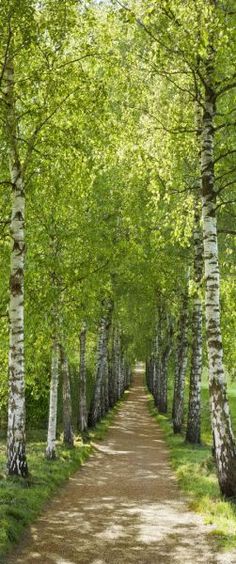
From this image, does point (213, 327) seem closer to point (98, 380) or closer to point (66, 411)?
point (66, 411)

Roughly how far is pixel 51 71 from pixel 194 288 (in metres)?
6.33

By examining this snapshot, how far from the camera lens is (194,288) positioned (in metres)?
14.2

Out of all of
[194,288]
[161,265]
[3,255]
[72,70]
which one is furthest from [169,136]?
[161,265]

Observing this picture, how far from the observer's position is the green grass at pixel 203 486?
11320 millimetres

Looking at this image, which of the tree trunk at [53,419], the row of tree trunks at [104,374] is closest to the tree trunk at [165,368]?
the row of tree trunks at [104,374]

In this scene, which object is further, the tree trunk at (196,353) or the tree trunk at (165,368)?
the tree trunk at (165,368)

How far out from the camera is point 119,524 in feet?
40.9

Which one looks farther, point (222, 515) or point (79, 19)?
point (79, 19)

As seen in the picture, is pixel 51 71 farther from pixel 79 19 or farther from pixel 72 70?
pixel 79 19

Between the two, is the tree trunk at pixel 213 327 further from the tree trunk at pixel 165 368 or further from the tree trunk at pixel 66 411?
the tree trunk at pixel 165 368

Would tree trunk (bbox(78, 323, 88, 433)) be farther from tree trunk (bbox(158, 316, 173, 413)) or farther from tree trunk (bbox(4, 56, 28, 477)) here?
tree trunk (bbox(4, 56, 28, 477))

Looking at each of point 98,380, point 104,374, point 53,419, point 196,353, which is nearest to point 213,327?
point 53,419

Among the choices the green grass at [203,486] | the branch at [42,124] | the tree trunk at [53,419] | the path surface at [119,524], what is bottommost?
the path surface at [119,524]

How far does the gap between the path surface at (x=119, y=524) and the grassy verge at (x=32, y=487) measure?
0.26m
